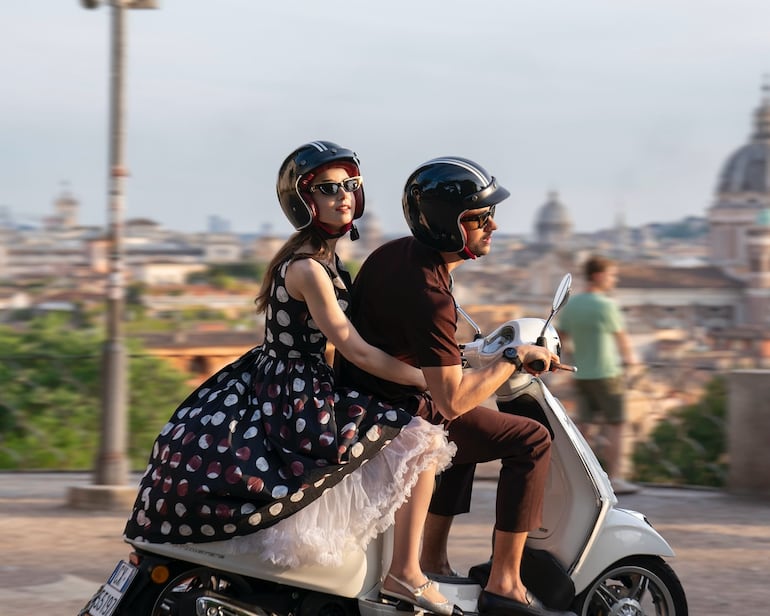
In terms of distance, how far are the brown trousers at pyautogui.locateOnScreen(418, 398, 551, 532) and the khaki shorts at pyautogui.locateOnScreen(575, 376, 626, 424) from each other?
3.98 metres

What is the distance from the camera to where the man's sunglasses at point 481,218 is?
374 cm

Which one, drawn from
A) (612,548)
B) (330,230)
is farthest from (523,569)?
(330,230)

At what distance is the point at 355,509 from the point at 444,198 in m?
0.86

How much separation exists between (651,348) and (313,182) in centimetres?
8710

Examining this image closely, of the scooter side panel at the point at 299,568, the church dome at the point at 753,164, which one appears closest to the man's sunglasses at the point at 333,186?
the scooter side panel at the point at 299,568

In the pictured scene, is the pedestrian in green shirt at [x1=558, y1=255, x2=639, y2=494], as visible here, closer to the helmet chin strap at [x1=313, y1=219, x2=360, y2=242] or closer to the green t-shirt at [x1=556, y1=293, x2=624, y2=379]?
the green t-shirt at [x1=556, y1=293, x2=624, y2=379]

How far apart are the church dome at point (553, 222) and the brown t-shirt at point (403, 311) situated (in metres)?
152

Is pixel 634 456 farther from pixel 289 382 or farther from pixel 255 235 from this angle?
pixel 255 235

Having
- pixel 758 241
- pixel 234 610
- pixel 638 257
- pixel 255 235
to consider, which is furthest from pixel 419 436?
pixel 638 257

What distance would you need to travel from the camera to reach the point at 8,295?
75188mm

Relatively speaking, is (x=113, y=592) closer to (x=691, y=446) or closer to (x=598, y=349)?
(x=598, y=349)

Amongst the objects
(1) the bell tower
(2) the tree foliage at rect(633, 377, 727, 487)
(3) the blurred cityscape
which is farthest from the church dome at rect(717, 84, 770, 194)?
(2) the tree foliage at rect(633, 377, 727, 487)

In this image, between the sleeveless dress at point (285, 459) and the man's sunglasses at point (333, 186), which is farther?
the man's sunglasses at point (333, 186)

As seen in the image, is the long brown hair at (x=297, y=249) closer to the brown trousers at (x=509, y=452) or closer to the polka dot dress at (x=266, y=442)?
the polka dot dress at (x=266, y=442)
